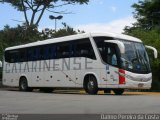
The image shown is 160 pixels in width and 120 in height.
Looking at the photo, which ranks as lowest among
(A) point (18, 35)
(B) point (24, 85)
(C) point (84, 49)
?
(B) point (24, 85)

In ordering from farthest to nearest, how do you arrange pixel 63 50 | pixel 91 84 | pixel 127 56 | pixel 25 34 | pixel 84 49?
pixel 25 34
pixel 63 50
pixel 84 49
pixel 91 84
pixel 127 56

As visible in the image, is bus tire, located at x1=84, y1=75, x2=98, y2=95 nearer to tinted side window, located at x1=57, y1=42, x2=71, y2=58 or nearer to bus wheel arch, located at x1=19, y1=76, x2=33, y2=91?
tinted side window, located at x1=57, y1=42, x2=71, y2=58

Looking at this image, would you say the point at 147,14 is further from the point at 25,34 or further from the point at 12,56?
the point at 12,56

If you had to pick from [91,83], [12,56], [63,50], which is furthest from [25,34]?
[91,83]

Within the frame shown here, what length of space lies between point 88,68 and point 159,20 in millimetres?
24425

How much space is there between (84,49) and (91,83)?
70.1 inches

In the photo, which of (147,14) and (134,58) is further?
(147,14)

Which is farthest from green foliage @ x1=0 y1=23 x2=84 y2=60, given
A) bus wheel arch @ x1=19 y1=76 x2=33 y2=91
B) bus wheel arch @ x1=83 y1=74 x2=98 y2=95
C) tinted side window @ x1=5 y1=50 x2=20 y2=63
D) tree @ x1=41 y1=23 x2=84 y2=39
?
bus wheel arch @ x1=83 y1=74 x2=98 y2=95

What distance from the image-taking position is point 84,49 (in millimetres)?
23578

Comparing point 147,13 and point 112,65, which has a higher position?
point 147,13

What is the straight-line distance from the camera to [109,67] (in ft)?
73.6

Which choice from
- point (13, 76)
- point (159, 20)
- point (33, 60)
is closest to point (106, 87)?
point (33, 60)

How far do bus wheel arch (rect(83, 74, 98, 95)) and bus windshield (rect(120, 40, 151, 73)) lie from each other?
1.94 metres

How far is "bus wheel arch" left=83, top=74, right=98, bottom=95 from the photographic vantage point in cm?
2305
